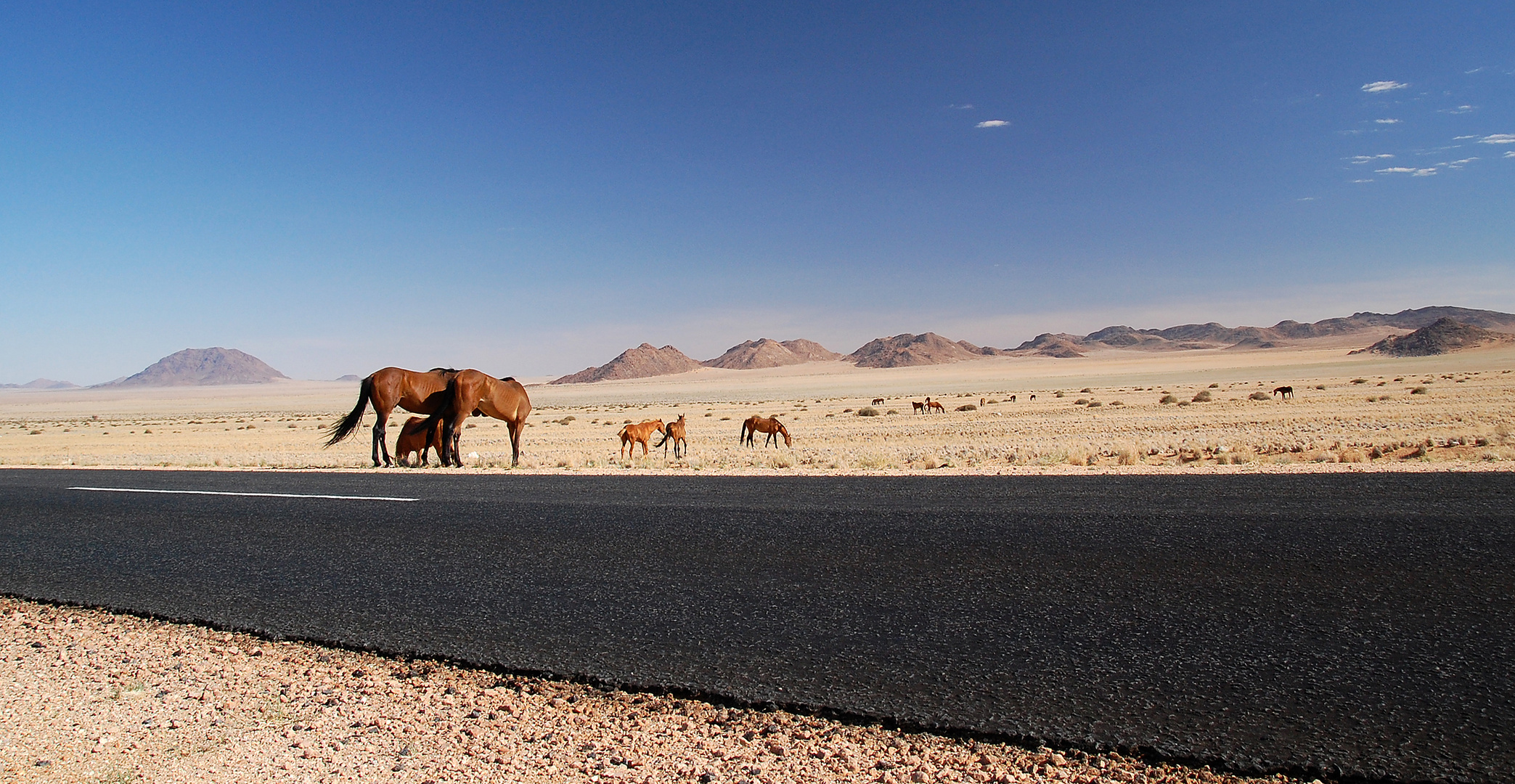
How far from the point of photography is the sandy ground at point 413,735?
3.25m

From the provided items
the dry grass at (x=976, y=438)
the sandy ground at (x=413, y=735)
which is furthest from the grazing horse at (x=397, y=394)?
the sandy ground at (x=413, y=735)

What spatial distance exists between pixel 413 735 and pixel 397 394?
1406cm

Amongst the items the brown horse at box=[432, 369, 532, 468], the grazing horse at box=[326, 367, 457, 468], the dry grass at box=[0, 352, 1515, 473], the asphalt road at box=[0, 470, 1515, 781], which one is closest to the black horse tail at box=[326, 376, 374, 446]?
the grazing horse at box=[326, 367, 457, 468]

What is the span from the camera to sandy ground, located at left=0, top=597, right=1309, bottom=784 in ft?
10.7

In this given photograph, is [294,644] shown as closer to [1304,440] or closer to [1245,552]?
[1245,552]

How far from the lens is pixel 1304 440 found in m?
20.5

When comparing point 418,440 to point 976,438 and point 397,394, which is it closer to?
point 397,394

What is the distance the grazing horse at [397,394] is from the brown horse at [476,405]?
0.34 metres

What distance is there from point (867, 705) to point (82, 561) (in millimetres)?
7553

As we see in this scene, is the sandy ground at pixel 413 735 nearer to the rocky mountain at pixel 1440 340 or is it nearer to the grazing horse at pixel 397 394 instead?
the grazing horse at pixel 397 394

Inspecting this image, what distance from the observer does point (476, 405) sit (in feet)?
55.1

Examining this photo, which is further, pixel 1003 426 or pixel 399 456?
pixel 1003 426

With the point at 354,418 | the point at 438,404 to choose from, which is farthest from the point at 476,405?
the point at 354,418

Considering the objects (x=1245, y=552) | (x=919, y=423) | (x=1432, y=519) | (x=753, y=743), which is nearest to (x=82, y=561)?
(x=753, y=743)
